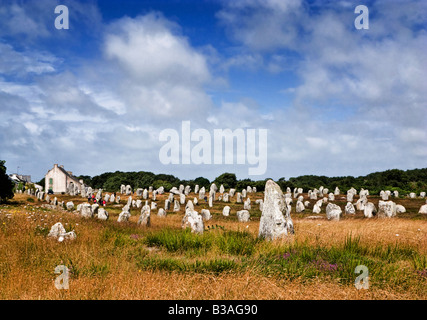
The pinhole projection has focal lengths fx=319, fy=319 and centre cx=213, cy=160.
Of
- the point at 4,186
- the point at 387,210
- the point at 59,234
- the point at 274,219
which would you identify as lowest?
the point at 387,210

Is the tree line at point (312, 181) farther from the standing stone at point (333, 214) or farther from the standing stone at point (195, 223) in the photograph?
the standing stone at point (195, 223)

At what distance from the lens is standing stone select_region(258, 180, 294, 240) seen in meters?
12.5

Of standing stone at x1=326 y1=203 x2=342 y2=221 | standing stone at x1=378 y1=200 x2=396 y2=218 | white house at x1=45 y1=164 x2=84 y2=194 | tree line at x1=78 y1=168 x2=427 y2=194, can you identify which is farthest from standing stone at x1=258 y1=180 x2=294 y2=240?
white house at x1=45 y1=164 x2=84 y2=194

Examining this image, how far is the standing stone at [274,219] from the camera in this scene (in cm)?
1251

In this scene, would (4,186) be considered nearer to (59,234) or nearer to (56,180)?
(59,234)

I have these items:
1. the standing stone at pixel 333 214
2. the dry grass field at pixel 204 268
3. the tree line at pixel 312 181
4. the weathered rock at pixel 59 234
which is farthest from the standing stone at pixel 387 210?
the tree line at pixel 312 181

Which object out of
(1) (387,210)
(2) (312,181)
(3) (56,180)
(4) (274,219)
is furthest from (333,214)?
(3) (56,180)

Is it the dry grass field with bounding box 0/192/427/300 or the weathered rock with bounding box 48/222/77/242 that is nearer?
Answer: the dry grass field with bounding box 0/192/427/300

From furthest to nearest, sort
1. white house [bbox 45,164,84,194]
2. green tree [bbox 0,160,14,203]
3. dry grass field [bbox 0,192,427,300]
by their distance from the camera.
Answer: white house [bbox 45,164,84,194] → green tree [bbox 0,160,14,203] → dry grass field [bbox 0,192,427,300]

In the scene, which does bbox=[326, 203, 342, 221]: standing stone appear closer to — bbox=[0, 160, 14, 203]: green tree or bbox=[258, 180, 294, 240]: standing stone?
bbox=[258, 180, 294, 240]: standing stone

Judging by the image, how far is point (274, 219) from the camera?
12.7 m

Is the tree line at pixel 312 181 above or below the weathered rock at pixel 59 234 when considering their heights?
above

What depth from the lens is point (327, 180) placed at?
74062 millimetres
